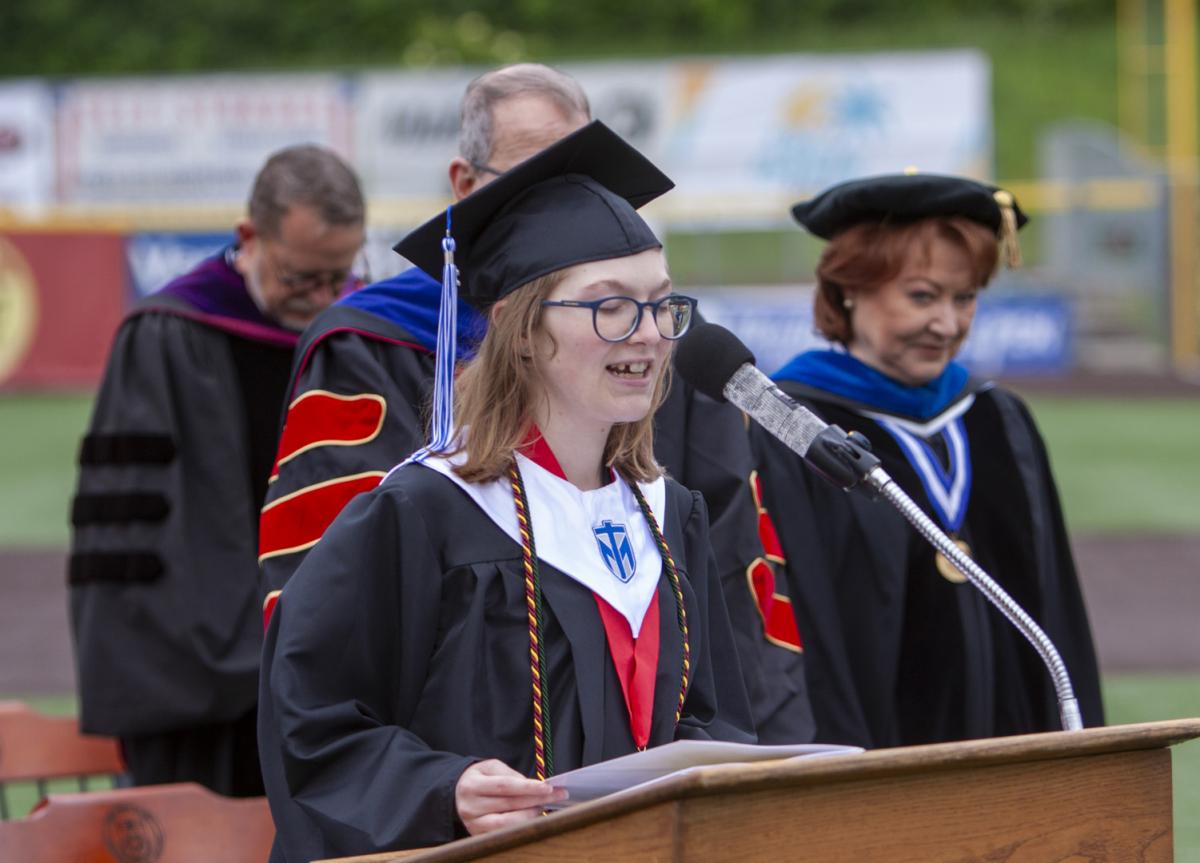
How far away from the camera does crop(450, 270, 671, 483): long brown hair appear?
7.36 feet

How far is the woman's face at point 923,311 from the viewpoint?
3.55m

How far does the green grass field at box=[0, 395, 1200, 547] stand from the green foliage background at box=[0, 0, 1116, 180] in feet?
51.5

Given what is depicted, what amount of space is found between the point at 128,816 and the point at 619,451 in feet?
3.90

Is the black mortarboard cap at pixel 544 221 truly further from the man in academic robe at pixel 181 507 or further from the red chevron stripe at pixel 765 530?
the man in academic robe at pixel 181 507

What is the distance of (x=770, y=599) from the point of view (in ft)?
10.5

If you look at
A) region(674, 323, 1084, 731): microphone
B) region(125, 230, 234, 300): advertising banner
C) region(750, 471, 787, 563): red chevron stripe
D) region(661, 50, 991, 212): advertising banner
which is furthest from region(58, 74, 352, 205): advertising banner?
region(674, 323, 1084, 731): microphone

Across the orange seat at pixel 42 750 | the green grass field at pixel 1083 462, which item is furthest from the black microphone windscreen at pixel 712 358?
the green grass field at pixel 1083 462

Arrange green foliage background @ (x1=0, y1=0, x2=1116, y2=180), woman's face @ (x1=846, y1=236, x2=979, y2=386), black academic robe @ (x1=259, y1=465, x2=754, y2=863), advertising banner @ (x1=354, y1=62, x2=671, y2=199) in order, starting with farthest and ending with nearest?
green foliage background @ (x1=0, y1=0, x2=1116, y2=180)
advertising banner @ (x1=354, y1=62, x2=671, y2=199)
woman's face @ (x1=846, y1=236, x2=979, y2=386)
black academic robe @ (x1=259, y1=465, x2=754, y2=863)

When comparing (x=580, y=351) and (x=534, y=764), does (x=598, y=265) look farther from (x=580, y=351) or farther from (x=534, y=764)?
(x=534, y=764)

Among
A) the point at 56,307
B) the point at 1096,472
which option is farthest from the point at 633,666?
the point at 56,307

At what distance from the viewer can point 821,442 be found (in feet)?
7.29

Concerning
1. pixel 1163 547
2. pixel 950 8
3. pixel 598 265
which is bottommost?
pixel 1163 547

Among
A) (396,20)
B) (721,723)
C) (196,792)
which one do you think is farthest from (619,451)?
(396,20)

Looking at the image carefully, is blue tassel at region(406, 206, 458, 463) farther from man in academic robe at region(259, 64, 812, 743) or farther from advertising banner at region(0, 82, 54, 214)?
advertising banner at region(0, 82, 54, 214)
